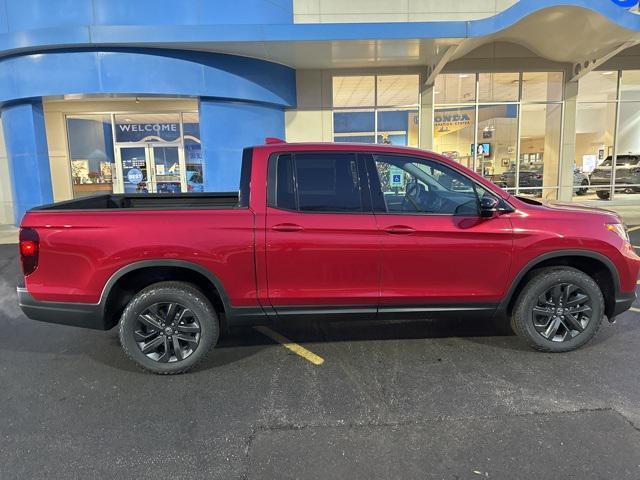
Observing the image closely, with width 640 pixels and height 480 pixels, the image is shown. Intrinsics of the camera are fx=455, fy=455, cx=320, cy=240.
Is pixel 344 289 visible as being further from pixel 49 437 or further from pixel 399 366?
pixel 49 437

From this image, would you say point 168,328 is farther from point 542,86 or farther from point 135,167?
point 542,86

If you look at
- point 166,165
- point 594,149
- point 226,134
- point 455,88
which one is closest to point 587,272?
point 226,134

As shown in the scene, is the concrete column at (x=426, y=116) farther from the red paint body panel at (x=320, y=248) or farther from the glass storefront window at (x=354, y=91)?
the red paint body panel at (x=320, y=248)

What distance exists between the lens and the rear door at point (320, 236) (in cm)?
363

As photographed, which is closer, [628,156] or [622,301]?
[622,301]

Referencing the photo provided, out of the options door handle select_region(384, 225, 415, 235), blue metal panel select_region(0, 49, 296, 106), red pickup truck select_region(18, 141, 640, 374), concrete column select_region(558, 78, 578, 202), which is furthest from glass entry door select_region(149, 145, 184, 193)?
concrete column select_region(558, 78, 578, 202)

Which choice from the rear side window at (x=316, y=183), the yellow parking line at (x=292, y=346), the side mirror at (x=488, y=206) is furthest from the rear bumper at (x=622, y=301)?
the yellow parking line at (x=292, y=346)

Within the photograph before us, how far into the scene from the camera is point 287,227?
3.62m

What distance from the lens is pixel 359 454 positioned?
2711mm

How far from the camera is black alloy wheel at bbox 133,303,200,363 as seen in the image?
3.69 meters

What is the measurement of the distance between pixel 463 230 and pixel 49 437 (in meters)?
3.32

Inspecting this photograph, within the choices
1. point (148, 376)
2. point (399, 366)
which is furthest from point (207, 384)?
point (399, 366)

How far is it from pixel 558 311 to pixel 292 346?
2.40 metres

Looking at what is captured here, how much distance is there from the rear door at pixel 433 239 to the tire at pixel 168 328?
1489mm
